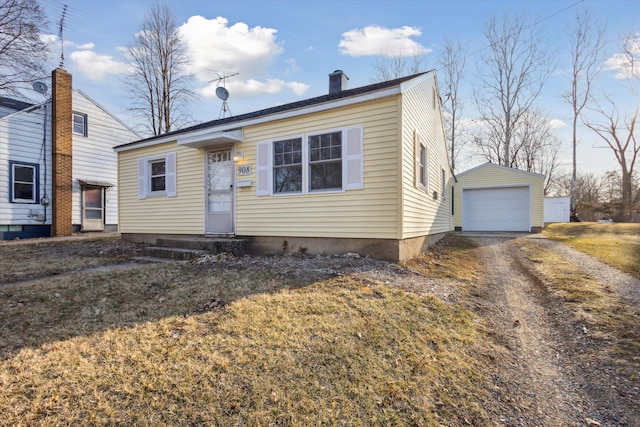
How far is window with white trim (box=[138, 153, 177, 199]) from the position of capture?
31.3 ft

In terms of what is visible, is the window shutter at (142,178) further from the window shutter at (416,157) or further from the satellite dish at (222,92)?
the window shutter at (416,157)

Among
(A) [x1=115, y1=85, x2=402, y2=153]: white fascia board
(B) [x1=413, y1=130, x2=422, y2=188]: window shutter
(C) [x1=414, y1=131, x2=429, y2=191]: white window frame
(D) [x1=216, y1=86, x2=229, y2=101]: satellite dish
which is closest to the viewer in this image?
(A) [x1=115, y1=85, x2=402, y2=153]: white fascia board

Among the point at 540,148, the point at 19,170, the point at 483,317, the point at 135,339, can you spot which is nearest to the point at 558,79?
the point at 540,148

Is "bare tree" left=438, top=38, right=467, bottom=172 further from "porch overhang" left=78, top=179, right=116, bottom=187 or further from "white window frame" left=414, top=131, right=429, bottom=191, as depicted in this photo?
"porch overhang" left=78, top=179, right=116, bottom=187

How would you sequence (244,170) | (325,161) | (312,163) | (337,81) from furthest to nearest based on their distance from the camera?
(337,81)
(244,170)
(312,163)
(325,161)

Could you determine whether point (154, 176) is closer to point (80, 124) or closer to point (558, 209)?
point (80, 124)

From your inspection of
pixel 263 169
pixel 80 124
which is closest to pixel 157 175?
pixel 263 169

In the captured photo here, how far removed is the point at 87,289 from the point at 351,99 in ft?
19.0

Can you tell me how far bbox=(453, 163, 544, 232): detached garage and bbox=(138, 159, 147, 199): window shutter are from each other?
14484 mm

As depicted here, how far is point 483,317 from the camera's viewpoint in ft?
14.1

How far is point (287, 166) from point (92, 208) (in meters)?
11.6

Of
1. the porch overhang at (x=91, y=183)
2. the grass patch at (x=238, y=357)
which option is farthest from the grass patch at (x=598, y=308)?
the porch overhang at (x=91, y=183)

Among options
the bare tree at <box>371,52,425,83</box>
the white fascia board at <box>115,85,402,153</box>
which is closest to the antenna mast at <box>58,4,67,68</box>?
the white fascia board at <box>115,85,402,153</box>

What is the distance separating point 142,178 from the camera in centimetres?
1016
